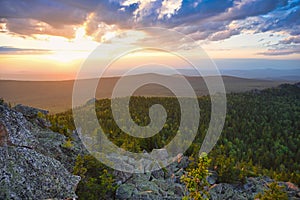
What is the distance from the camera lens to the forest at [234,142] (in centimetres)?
1430

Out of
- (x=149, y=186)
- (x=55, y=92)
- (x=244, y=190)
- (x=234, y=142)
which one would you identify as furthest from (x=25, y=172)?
(x=55, y=92)

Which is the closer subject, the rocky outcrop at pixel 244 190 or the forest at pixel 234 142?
the forest at pixel 234 142

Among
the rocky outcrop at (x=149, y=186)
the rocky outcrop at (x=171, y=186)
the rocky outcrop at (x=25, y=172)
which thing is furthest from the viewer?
the rocky outcrop at (x=171, y=186)

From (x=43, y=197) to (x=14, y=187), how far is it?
0.73 metres

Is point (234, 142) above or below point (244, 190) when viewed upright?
below

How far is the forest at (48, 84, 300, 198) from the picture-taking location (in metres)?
14.3

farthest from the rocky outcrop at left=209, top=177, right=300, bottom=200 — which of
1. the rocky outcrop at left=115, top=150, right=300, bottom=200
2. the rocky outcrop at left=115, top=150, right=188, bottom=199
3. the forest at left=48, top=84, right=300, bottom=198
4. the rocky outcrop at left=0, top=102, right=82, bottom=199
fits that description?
the rocky outcrop at left=0, top=102, right=82, bottom=199

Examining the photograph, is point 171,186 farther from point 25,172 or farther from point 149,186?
point 25,172

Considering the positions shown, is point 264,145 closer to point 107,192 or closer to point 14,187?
point 107,192

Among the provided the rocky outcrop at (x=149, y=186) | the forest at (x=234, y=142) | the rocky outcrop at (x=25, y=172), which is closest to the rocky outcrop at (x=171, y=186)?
the rocky outcrop at (x=149, y=186)

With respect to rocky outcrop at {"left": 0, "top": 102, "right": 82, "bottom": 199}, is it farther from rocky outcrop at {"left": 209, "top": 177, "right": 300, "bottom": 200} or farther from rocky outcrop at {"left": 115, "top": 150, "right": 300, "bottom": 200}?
rocky outcrop at {"left": 209, "top": 177, "right": 300, "bottom": 200}

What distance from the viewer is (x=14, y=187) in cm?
626

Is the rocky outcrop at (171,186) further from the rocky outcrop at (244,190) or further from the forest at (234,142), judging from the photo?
the forest at (234,142)

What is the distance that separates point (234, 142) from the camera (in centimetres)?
4181
